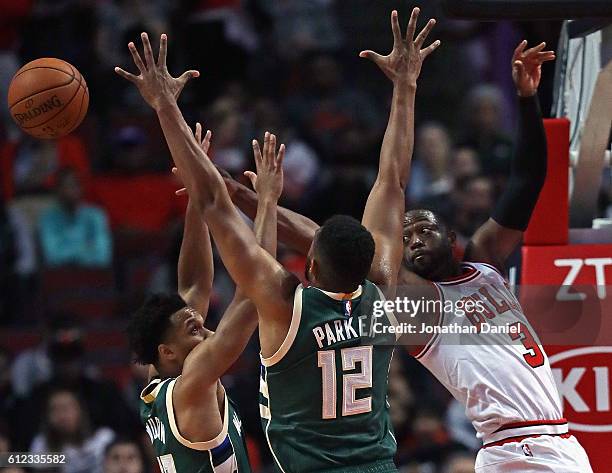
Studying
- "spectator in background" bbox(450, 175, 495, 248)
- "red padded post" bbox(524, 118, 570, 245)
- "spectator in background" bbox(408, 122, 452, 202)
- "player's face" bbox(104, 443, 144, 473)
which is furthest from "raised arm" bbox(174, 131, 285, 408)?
"spectator in background" bbox(408, 122, 452, 202)

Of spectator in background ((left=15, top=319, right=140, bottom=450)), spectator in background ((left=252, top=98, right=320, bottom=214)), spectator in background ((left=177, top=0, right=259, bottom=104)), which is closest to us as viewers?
spectator in background ((left=15, top=319, right=140, bottom=450))

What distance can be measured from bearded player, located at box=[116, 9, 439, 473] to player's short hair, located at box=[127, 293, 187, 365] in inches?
29.7

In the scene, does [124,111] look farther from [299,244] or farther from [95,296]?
[299,244]

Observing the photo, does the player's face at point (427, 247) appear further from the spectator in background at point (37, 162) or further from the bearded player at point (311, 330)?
the spectator in background at point (37, 162)

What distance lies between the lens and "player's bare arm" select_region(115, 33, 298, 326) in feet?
16.2

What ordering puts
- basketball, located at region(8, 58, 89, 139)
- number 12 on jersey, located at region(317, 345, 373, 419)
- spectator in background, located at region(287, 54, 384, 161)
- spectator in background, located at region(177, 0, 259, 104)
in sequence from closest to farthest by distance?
number 12 on jersey, located at region(317, 345, 373, 419) → basketball, located at region(8, 58, 89, 139) → spectator in background, located at region(287, 54, 384, 161) → spectator in background, located at region(177, 0, 259, 104)

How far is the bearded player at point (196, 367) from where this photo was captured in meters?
5.10

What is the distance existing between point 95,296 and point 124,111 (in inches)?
87.0

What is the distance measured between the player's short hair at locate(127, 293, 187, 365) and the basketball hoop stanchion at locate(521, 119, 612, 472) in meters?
1.81

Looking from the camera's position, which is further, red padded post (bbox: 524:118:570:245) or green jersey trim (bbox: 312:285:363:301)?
red padded post (bbox: 524:118:570:245)

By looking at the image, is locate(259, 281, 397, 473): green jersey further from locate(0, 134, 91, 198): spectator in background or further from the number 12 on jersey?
locate(0, 134, 91, 198): spectator in background

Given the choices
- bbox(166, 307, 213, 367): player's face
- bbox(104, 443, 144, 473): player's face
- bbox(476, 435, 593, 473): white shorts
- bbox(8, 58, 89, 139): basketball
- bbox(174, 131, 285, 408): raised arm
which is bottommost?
bbox(104, 443, 144, 473): player's face

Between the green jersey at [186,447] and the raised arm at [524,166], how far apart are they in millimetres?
1593

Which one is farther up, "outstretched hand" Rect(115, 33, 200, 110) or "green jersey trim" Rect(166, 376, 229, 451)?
"outstretched hand" Rect(115, 33, 200, 110)
